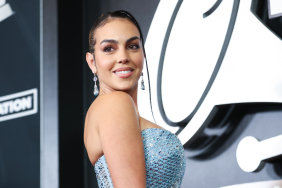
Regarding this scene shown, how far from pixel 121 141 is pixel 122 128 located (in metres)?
0.03

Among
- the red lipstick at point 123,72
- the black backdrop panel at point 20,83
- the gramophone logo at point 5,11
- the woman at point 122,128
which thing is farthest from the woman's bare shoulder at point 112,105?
the gramophone logo at point 5,11

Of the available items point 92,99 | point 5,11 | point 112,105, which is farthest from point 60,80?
point 112,105

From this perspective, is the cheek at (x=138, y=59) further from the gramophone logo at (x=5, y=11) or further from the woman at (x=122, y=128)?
the gramophone logo at (x=5, y=11)

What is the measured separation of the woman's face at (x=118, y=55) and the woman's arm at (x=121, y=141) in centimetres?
13

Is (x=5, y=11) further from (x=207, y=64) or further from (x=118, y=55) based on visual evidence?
(x=118, y=55)

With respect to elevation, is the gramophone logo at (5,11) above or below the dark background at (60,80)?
above

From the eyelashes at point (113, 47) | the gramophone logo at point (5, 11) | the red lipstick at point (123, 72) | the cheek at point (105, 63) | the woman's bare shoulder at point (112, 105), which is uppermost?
the gramophone logo at point (5, 11)

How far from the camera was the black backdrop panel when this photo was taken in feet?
7.54

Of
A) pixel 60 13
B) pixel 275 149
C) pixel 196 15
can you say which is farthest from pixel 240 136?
pixel 60 13

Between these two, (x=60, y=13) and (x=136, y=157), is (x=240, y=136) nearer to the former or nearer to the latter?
(x=136, y=157)

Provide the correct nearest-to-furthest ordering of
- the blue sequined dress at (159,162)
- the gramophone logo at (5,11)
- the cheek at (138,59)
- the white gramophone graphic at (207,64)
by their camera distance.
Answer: the blue sequined dress at (159,162) → the cheek at (138,59) → the white gramophone graphic at (207,64) → the gramophone logo at (5,11)

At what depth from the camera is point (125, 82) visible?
985 mm

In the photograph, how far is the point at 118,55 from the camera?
0.97 meters

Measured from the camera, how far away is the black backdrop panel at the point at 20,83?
2.30 metres
